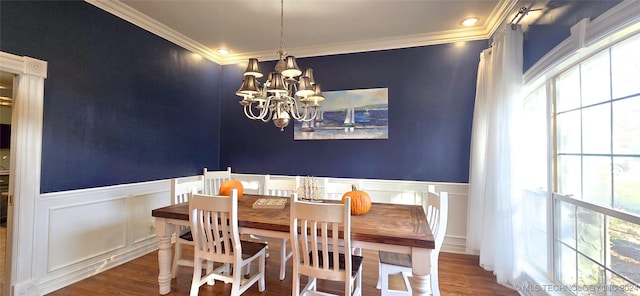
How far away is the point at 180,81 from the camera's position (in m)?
3.37

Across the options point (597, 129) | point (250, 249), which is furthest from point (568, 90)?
point (250, 249)

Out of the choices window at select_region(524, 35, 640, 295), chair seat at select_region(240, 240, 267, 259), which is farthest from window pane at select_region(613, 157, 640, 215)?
chair seat at select_region(240, 240, 267, 259)

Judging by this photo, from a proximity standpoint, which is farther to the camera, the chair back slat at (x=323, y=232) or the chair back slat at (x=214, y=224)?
the chair back slat at (x=214, y=224)

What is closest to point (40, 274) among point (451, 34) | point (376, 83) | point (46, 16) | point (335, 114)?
point (46, 16)

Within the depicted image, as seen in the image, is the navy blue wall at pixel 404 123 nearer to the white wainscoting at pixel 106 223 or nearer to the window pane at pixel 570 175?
the white wainscoting at pixel 106 223

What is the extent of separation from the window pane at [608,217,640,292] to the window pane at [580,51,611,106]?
73cm

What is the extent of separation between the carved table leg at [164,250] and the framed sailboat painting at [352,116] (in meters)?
2.11

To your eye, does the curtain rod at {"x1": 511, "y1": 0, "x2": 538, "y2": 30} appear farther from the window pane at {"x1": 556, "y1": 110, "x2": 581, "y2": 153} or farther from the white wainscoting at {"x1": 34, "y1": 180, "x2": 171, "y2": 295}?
the white wainscoting at {"x1": 34, "y1": 180, "x2": 171, "y2": 295}

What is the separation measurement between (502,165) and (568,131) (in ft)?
1.66

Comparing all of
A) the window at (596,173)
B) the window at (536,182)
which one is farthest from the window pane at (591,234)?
the window at (536,182)

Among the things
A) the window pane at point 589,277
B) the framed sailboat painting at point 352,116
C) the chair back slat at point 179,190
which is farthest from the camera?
the framed sailboat painting at point 352,116

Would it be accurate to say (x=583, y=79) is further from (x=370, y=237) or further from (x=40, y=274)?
(x=40, y=274)

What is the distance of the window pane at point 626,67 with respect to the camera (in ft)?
4.29

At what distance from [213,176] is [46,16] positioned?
204 centimetres
